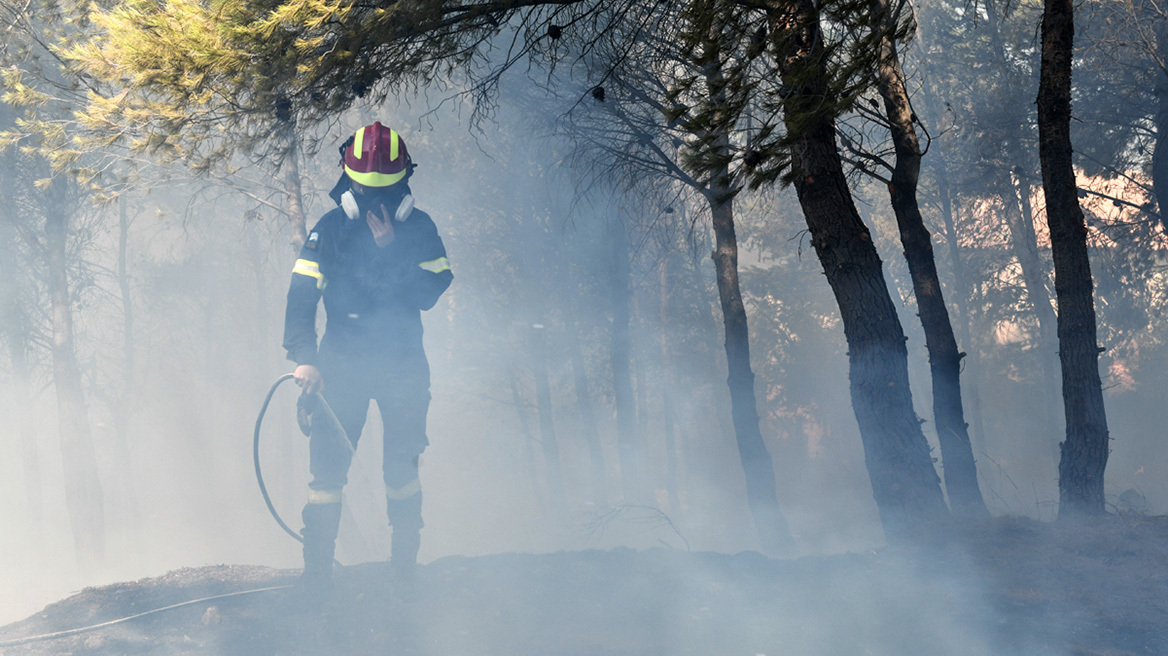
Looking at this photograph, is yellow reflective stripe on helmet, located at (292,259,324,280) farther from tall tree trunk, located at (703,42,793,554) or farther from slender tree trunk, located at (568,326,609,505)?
slender tree trunk, located at (568,326,609,505)

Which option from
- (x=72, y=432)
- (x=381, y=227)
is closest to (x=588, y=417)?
(x=72, y=432)

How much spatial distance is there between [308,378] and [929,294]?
5285 mm

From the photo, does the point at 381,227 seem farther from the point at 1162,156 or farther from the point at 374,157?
the point at 1162,156

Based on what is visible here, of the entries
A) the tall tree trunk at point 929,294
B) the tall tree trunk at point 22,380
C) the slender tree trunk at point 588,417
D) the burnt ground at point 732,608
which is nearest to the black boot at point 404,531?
the burnt ground at point 732,608

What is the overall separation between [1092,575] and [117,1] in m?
9.30

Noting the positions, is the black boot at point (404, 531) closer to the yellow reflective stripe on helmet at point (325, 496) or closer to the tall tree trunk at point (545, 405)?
the yellow reflective stripe on helmet at point (325, 496)

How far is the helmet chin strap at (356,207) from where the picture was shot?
5074mm

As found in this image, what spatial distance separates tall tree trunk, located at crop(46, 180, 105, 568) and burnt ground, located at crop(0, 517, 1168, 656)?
10696mm

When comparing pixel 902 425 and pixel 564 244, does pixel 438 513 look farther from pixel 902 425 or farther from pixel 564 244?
pixel 902 425

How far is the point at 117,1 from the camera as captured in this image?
25.3 ft

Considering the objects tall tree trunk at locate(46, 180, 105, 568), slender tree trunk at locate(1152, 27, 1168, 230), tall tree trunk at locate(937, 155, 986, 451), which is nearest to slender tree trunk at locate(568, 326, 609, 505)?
tall tree trunk at locate(937, 155, 986, 451)

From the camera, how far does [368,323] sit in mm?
5320

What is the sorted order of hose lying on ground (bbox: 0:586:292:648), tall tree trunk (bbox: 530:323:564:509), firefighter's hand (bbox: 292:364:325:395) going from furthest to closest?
tall tree trunk (bbox: 530:323:564:509) → firefighter's hand (bbox: 292:364:325:395) → hose lying on ground (bbox: 0:586:292:648)

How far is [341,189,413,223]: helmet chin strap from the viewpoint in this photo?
16.6 ft
